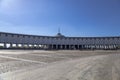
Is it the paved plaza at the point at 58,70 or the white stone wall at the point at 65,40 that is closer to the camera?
the paved plaza at the point at 58,70

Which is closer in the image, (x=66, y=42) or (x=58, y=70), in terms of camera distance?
(x=58, y=70)

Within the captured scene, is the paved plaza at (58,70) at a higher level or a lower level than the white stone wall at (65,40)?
lower

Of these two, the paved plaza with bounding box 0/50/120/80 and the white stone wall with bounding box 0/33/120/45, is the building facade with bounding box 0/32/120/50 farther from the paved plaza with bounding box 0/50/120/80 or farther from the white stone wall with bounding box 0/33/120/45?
the paved plaza with bounding box 0/50/120/80

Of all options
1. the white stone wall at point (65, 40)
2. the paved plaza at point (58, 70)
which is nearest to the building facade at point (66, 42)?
the white stone wall at point (65, 40)

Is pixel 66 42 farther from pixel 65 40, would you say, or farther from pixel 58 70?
pixel 58 70

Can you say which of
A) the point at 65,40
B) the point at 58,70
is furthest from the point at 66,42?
the point at 58,70

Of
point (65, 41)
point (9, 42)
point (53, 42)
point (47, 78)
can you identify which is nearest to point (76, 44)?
point (65, 41)

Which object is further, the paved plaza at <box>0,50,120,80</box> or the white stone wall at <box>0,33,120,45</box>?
the white stone wall at <box>0,33,120,45</box>

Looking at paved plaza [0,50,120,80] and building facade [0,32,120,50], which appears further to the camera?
building facade [0,32,120,50]

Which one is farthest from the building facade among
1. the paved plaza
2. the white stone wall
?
the paved plaza

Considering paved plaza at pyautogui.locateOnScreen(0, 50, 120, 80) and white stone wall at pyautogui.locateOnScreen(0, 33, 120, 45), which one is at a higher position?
white stone wall at pyautogui.locateOnScreen(0, 33, 120, 45)

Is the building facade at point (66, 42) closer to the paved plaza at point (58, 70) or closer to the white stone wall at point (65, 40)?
the white stone wall at point (65, 40)

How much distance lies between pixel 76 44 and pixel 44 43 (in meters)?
31.0

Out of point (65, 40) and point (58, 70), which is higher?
point (65, 40)
